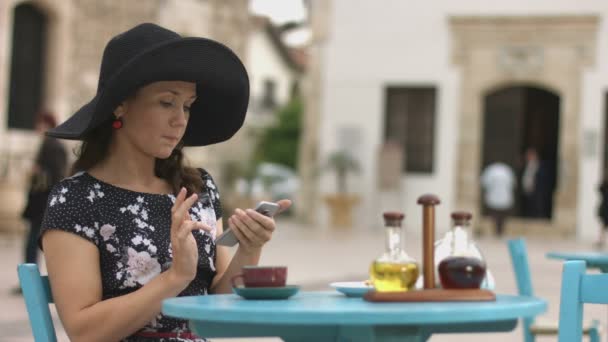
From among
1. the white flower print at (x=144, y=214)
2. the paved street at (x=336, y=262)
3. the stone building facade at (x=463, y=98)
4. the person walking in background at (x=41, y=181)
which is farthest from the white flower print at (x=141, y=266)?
the stone building facade at (x=463, y=98)

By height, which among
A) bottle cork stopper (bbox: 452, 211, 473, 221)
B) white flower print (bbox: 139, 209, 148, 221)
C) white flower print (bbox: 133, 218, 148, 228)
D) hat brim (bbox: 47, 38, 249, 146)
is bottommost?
white flower print (bbox: 133, 218, 148, 228)

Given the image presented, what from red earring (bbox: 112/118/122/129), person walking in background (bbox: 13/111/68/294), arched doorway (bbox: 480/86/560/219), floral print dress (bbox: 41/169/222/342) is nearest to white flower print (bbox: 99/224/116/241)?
floral print dress (bbox: 41/169/222/342)

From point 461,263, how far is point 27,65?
1730 cm

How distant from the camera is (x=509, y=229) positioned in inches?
998

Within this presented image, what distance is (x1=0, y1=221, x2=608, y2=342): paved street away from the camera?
865 cm

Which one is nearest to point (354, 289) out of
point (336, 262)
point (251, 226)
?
point (251, 226)

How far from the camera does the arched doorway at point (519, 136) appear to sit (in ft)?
84.2

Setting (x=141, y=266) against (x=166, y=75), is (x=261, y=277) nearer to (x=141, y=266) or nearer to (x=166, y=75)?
(x=141, y=266)

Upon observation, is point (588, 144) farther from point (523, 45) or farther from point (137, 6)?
point (137, 6)

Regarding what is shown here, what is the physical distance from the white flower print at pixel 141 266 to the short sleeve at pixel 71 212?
0.32 ft

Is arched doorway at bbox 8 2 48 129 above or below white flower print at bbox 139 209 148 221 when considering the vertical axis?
above

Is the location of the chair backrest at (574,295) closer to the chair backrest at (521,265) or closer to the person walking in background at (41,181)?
the chair backrest at (521,265)

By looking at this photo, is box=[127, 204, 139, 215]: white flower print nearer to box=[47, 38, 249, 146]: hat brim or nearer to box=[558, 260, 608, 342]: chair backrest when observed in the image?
box=[47, 38, 249, 146]: hat brim

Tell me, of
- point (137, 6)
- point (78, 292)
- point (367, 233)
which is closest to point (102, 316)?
point (78, 292)
